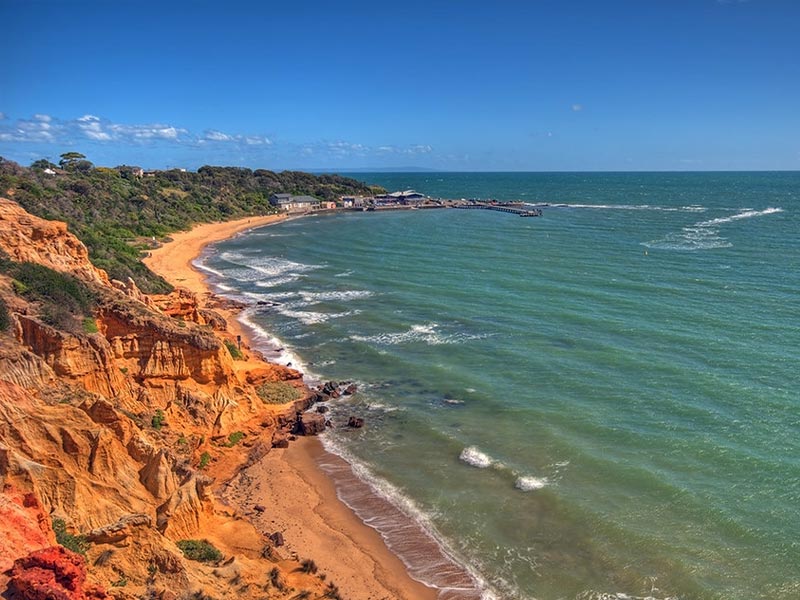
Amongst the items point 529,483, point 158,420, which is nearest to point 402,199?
point 158,420

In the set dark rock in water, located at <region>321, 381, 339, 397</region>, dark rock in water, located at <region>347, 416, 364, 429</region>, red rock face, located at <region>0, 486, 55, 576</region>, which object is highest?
red rock face, located at <region>0, 486, 55, 576</region>

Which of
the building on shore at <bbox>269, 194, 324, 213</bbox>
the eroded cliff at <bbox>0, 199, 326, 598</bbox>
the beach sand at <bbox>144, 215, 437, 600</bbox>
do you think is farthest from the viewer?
the building on shore at <bbox>269, 194, 324, 213</bbox>

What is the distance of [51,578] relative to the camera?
11164 mm

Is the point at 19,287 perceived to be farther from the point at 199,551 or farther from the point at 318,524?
the point at 318,524

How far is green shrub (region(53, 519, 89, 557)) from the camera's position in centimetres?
1478


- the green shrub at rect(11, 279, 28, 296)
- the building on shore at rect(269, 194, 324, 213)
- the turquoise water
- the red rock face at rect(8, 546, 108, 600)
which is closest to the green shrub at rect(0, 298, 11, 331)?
the green shrub at rect(11, 279, 28, 296)

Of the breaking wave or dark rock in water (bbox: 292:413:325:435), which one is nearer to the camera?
dark rock in water (bbox: 292:413:325:435)

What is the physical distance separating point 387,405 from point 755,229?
253ft

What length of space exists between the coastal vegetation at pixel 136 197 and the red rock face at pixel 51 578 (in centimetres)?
3601

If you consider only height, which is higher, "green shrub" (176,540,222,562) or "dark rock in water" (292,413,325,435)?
"green shrub" (176,540,222,562)

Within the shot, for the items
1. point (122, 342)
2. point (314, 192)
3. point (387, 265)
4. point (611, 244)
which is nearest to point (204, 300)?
point (387, 265)

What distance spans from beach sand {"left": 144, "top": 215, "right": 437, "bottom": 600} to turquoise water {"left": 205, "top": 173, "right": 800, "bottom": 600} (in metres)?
0.89

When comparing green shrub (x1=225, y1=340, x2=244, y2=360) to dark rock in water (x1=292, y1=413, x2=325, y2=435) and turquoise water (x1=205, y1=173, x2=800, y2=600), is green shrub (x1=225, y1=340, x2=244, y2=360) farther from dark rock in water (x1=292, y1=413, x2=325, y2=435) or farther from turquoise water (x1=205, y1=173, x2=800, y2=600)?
dark rock in water (x1=292, y1=413, x2=325, y2=435)

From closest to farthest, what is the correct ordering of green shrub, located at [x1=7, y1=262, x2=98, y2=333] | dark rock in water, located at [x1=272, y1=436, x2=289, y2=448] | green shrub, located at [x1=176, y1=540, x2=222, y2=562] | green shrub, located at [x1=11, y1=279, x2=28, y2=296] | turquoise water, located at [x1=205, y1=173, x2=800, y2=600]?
1. green shrub, located at [x1=176, y1=540, x2=222, y2=562]
2. turquoise water, located at [x1=205, y1=173, x2=800, y2=600]
3. green shrub, located at [x1=7, y1=262, x2=98, y2=333]
4. green shrub, located at [x1=11, y1=279, x2=28, y2=296]
5. dark rock in water, located at [x1=272, y1=436, x2=289, y2=448]
